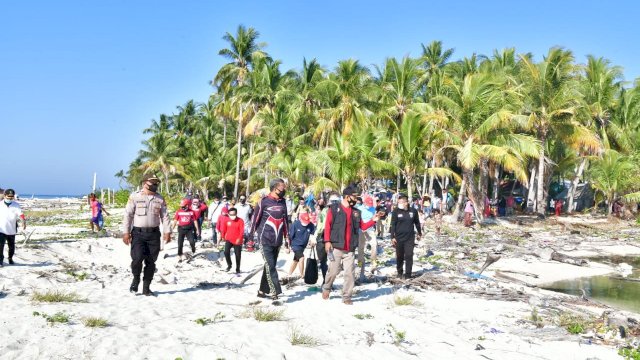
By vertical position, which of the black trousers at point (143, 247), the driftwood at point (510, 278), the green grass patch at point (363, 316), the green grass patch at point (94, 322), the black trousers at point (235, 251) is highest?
the black trousers at point (143, 247)

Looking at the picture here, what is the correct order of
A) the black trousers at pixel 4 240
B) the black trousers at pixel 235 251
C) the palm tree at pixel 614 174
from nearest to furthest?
the black trousers at pixel 4 240
the black trousers at pixel 235 251
the palm tree at pixel 614 174

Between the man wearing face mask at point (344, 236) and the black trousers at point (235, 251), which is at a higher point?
the man wearing face mask at point (344, 236)

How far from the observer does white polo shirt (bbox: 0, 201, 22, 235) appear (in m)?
9.51

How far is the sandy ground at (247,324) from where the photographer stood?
5.34m

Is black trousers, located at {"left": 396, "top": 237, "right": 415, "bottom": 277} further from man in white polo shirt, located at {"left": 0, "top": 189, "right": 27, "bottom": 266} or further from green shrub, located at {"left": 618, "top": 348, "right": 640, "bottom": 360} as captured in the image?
man in white polo shirt, located at {"left": 0, "top": 189, "right": 27, "bottom": 266}

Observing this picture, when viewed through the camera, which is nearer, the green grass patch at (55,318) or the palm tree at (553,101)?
the green grass patch at (55,318)

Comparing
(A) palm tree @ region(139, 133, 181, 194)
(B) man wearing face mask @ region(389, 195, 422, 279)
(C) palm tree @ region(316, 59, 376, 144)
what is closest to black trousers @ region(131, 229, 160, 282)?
(B) man wearing face mask @ region(389, 195, 422, 279)

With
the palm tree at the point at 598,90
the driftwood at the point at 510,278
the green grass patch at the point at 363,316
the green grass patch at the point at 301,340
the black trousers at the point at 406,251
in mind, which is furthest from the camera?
the palm tree at the point at 598,90

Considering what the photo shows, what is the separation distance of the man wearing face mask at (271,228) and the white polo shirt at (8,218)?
515 cm

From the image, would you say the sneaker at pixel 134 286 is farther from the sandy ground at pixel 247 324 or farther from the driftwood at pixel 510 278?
the driftwood at pixel 510 278

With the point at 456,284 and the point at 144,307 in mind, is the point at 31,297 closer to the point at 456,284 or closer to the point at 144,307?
the point at 144,307

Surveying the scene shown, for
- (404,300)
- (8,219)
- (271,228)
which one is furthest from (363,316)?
(8,219)

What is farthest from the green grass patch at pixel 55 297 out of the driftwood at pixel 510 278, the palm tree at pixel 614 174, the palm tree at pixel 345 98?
the palm tree at pixel 614 174

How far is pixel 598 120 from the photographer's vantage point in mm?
36656
